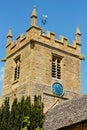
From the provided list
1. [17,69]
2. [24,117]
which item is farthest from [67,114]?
[17,69]

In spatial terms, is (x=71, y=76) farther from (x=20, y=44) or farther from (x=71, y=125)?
(x=71, y=125)

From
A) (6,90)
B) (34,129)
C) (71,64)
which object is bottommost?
(34,129)

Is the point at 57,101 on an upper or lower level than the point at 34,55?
lower

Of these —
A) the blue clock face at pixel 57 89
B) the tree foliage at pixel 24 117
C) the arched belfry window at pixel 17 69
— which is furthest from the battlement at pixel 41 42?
the tree foliage at pixel 24 117

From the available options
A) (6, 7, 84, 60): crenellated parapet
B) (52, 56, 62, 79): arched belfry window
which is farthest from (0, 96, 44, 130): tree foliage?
(6, 7, 84, 60): crenellated parapet

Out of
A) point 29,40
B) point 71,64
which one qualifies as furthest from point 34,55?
point 71,64

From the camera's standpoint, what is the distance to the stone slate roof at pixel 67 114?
22.7 m

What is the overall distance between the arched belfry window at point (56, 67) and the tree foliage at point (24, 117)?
11.3 m

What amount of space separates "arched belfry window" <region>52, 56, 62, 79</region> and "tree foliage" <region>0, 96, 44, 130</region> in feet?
36.9

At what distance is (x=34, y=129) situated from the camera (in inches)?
793

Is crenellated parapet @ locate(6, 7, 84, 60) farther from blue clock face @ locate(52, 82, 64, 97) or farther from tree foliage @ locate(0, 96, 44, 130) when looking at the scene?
tree foliage @ locate(0, 96, 44, 130)

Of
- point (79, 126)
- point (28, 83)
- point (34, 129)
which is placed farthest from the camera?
point (28, 83)

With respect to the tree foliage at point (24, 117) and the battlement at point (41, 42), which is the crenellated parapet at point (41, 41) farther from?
the tree foliage at point (24, 117)

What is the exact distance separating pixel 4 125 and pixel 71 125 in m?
4.07
